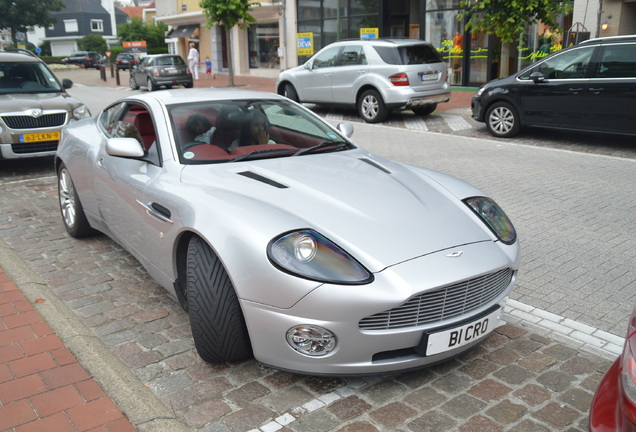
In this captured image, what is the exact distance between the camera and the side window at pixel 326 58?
15.1 meters

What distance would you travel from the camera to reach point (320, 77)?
15406 millimetres

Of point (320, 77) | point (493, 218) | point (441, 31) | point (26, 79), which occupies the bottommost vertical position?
point (493, 218)

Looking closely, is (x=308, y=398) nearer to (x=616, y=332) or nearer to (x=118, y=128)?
(x=616, y=332)

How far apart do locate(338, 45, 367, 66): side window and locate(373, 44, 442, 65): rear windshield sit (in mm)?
431

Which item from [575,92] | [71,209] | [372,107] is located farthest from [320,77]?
[71,209]

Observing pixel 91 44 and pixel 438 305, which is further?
pixel 91 44

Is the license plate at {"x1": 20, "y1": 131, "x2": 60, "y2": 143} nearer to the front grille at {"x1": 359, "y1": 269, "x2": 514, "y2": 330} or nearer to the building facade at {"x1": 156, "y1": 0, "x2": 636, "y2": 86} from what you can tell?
the front grille at {"x1": 359, "y1": 269, "x2": 514, "y2": 330}

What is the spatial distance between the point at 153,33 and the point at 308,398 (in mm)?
61476

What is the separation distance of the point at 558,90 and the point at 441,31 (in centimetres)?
1163

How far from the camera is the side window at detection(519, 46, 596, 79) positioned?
10.5m

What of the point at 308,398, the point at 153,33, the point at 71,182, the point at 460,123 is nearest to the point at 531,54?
the point at 460,123

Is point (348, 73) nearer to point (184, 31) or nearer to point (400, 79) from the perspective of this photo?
point (400, 79)

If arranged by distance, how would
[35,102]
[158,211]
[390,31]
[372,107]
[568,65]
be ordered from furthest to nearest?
[390,31] < [372,107] < [568,65] < [35,102] < [158,211]

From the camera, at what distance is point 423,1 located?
21.8 meters
